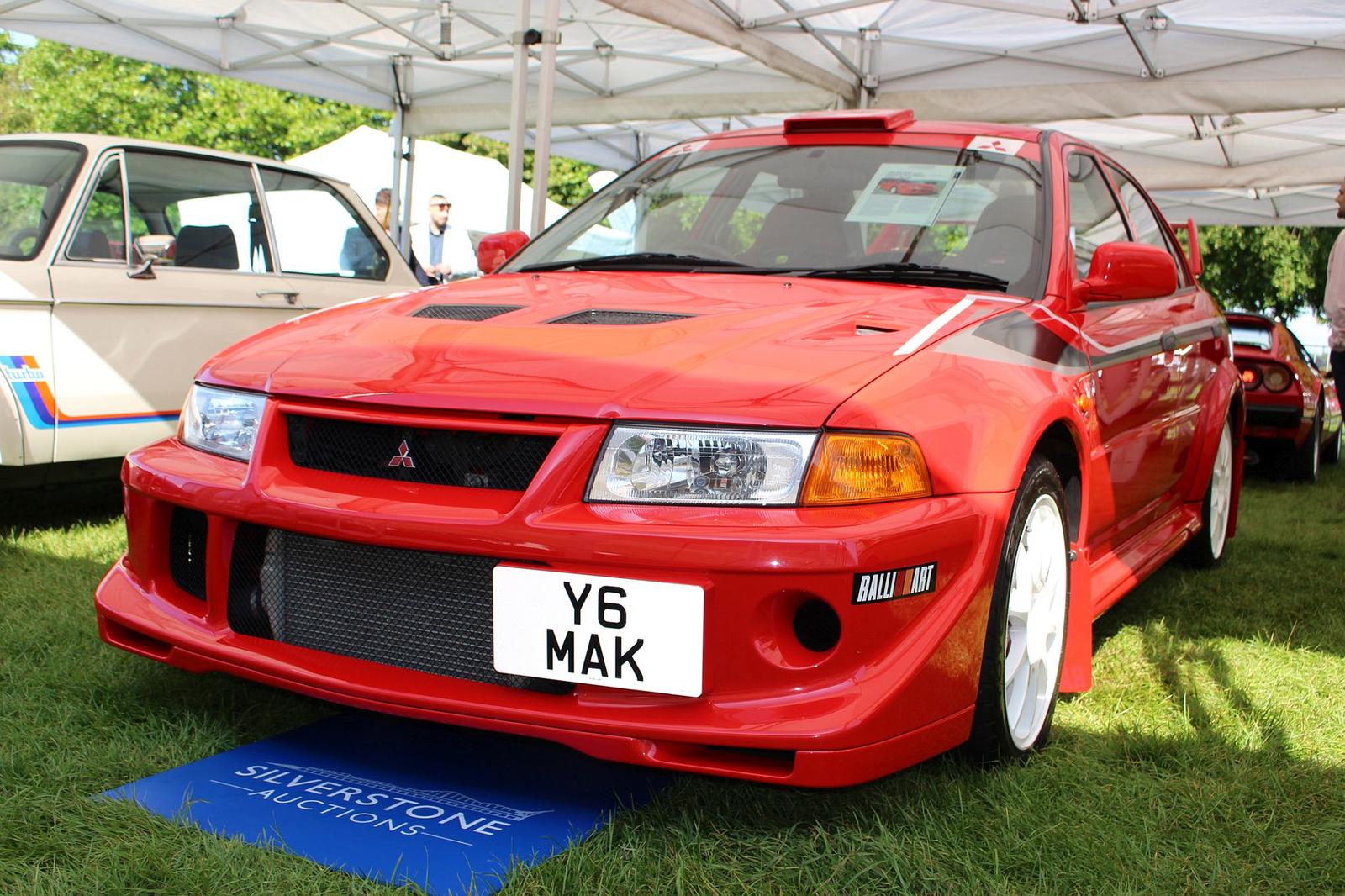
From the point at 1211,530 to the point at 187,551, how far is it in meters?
3.79

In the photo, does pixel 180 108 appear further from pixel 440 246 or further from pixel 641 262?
pixel 641 262

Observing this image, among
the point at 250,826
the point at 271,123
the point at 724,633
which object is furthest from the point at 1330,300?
the point at 271,123

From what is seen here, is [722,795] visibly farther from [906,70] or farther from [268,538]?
[906,70]

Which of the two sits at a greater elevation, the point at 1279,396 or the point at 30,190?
the point at 30,190

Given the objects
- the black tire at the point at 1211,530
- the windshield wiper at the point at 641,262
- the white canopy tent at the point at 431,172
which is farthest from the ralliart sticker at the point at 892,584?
the white canopy tent at the point at 431,172

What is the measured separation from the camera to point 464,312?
2803 mm

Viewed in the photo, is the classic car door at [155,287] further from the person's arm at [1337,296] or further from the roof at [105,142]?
the person's arm at [1337,296]

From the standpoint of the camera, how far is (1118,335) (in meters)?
3.39

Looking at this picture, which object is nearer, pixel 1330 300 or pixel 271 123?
pixel 1330 300

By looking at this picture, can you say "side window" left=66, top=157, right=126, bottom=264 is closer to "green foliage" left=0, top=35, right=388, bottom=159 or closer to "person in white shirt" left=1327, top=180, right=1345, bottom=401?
"person in white shirt" left=1327, top=180, right=1345, bottom=401

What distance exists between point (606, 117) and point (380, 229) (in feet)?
19.2

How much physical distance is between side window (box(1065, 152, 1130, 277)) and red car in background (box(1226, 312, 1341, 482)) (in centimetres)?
505

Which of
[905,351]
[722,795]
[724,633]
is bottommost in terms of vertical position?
[722,795]

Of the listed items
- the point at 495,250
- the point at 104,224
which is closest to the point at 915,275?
the point at 495,250
